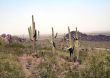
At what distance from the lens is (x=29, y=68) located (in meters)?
22.4

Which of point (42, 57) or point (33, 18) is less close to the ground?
point (33, 18)

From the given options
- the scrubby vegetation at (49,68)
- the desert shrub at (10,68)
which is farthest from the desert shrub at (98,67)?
the desert shrub at (10,68)

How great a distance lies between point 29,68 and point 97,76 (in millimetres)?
6866

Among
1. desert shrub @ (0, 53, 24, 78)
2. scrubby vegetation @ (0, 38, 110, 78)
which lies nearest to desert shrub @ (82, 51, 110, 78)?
scrubby vegetation @ (0, 38, 110, 78)

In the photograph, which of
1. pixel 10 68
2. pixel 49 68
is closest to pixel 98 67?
pixel 49 68

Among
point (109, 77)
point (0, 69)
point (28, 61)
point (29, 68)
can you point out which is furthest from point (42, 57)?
point (109, 77)

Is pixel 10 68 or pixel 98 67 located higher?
pixel 98 67

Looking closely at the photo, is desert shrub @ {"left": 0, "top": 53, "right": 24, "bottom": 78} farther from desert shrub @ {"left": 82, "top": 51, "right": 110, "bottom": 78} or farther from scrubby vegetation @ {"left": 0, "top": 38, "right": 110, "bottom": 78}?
desert shrub @ {"left": 82, "top": 51, "right": 110, "bottom": 78}

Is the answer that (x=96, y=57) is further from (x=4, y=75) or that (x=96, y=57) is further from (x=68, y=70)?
(x=4, y=75)

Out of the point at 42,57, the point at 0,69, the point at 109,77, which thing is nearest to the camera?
the point at 109,77

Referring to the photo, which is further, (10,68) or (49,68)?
(49,68)

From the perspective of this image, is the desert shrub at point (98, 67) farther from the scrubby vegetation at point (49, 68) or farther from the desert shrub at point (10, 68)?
the desert shrub at point (10, 68)

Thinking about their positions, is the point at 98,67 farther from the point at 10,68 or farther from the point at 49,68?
the point at 10,68

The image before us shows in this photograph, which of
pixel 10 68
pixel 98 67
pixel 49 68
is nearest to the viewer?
pixel 98 67
